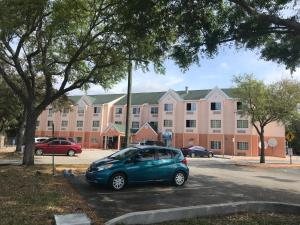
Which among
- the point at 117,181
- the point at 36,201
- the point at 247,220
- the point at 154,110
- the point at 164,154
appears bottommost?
the point at 247,220

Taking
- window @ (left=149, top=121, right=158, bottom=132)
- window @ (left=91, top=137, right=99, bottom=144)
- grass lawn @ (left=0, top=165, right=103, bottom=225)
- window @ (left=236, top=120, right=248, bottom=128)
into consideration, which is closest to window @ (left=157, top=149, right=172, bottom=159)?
grass lawn @ (left=0, top=165, right=103, bottom=225)

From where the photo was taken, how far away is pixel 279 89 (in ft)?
112

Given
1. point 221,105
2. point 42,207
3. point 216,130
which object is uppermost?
point 221,105

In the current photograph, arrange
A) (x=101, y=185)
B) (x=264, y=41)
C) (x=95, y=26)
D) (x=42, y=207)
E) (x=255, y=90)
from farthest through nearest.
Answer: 1. (x=255, y=90)
2. (x=95, y=26)
3. (x=101, y=185)
4. (x=264, y=41)
5. (x=42, y=207)

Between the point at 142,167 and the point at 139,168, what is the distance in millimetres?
139

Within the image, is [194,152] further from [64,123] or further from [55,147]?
[64,123]

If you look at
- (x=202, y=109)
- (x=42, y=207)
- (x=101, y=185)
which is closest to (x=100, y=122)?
(x=202, y=109)

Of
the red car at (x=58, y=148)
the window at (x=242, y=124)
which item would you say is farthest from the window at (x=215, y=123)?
the red car at (x=58, y=148)

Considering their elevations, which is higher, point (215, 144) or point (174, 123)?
point (174, 123)

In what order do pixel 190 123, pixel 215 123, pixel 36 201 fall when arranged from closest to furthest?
pixel 36 201, pixel 215 123, pixel 190 123

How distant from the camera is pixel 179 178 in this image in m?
15.4

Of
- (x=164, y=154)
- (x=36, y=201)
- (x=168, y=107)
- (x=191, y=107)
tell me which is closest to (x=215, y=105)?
(x=191, y=107)

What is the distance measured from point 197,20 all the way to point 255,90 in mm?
23038

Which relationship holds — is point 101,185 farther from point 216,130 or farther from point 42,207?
point 216,130
